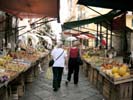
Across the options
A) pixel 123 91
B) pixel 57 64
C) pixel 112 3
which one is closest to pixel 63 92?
pixel 57 64

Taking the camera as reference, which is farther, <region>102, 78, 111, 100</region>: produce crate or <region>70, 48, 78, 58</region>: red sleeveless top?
<region>70, 48, 78, 58</region>: red sleeveless top

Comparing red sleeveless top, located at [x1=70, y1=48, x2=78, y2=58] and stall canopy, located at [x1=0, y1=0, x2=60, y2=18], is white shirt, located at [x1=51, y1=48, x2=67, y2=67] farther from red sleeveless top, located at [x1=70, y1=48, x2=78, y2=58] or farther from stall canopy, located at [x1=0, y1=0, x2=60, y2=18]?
red sleeveless top, located at [x1=70, y1=48, x2=78, y2=58]

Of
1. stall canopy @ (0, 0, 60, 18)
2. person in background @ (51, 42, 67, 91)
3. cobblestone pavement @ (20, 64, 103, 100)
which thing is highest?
stall canopy @ (0, 0, 60, 18)

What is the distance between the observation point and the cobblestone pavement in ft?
35.5

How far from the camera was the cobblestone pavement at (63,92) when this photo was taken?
10.8 metres

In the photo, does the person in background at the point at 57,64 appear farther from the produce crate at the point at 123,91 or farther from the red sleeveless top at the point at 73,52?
the produce crate at the point at 123,91

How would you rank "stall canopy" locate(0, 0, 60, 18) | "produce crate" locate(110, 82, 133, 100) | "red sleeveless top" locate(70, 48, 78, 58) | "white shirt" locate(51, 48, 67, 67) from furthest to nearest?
"red sleeveless top" locate(70, 48, 78, 58) → "white shirt" locate(51, 48, 67, 67) → "stall canopy" locate(0, 0, 60, 18) → "produce crate" locate(110, 82, 133, 100)

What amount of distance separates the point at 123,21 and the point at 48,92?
26.1 ft

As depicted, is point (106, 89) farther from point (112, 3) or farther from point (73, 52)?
point (73, 52)

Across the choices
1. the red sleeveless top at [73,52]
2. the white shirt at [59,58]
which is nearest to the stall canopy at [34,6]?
the white shirt at [59,58]

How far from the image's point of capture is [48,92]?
1181cm

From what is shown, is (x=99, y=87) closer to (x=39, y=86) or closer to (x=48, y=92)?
(x=48, y=92)

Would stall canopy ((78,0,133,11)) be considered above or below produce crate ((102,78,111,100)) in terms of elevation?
above

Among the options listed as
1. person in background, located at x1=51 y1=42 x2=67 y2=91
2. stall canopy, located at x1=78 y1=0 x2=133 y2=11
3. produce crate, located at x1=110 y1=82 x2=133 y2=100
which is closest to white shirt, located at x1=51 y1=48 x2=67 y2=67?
person in background, located at x1=51 y1=42 x2=67 y2=91
